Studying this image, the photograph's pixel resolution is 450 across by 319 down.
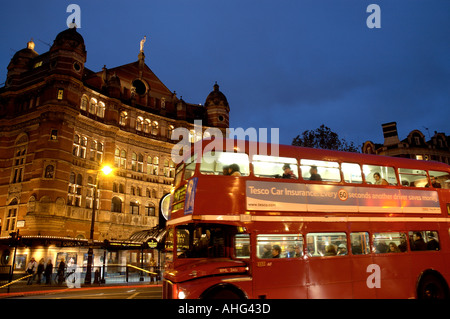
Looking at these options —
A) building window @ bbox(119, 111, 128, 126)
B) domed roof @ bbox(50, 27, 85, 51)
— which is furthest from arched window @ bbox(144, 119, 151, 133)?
domed roof @ bbox(50, 27, 85, 51)

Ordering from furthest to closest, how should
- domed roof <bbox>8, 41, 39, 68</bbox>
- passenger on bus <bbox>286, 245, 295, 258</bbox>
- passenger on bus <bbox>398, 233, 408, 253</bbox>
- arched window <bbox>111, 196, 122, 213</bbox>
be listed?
1. domed roof <bbox>8, 41, 39, 68</bbox>
2. arched window <bbox>111, 196, 122, 213</bbox>
3. passenger on bus <bbox>398, 233, 408, 253</bbox>
4. passenger on bus <bbox>286, 245, 295, 258</bbox>

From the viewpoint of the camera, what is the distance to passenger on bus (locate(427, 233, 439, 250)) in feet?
32.4

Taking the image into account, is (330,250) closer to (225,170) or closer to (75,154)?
(225,170)

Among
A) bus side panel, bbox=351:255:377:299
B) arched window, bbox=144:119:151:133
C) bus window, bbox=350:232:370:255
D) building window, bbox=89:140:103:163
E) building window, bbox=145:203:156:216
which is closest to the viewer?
bus side panel, bbox=351:255:377:299

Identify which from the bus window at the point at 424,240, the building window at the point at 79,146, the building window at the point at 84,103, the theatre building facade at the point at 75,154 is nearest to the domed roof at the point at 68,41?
the theatre building facade at the point at 75,154

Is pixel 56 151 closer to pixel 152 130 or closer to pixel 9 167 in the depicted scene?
pixel 9 167

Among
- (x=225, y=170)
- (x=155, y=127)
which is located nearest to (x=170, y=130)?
(x=155, y=127)

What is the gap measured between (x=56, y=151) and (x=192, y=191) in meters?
24.7

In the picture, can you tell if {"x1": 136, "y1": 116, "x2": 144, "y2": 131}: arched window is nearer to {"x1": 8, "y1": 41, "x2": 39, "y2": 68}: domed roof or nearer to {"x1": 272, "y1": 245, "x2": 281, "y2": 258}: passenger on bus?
{"x1": 8, "y1": 41, "x2": 39, "y2": 68}: domed roof

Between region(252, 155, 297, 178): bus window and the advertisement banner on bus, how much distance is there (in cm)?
27

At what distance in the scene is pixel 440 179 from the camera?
1082cm

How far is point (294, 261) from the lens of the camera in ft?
26.3

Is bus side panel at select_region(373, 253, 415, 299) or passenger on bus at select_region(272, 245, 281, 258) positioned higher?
passenger on bus at select_region(272, 245, 281, 258)
